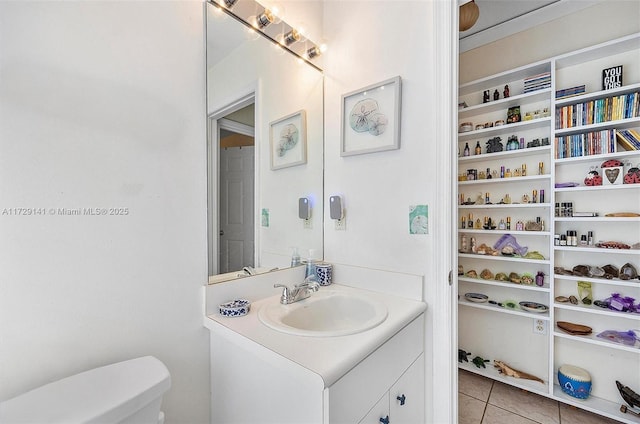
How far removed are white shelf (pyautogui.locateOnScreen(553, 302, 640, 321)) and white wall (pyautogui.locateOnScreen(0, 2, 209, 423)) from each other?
6.90 ft

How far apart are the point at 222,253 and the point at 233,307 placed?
223 mm

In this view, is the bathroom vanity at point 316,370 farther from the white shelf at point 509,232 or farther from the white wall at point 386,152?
the white shelf at point 509,232

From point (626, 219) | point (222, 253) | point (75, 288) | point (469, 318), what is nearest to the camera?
point (75, 288)

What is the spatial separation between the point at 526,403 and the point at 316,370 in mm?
1982

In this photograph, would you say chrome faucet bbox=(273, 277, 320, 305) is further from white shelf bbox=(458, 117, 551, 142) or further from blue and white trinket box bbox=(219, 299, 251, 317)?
white shelf bbox=(458, 117, 551, 142)

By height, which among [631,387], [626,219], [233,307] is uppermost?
[626,219]

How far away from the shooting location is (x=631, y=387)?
1653 millimetres

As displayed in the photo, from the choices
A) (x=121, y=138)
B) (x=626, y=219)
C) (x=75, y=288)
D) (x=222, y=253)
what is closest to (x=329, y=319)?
(x=222, y=253)

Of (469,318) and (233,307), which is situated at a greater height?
(233,307)

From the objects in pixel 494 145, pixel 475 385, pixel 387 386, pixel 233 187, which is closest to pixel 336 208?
pixel 233 187

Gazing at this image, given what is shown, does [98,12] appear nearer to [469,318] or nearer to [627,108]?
[627,108]

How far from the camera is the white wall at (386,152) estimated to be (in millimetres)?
1243

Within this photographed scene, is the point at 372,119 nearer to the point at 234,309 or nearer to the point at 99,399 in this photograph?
the point at 234,309

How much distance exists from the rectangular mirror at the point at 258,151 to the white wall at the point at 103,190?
0.07 m
